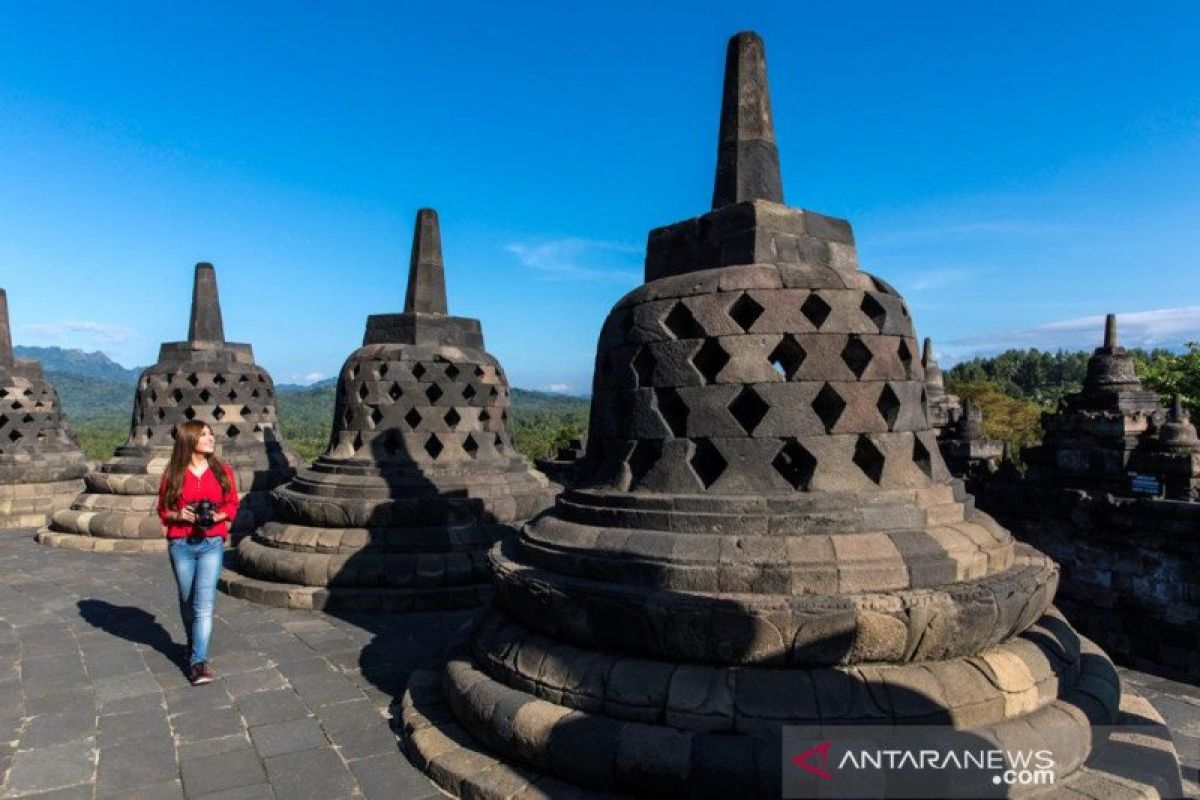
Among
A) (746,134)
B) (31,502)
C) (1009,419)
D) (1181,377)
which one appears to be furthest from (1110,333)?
(1009,419)

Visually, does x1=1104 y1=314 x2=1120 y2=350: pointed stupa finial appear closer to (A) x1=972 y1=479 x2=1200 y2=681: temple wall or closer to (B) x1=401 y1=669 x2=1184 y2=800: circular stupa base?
(A) x1=972 y1=479 x2=1200 y2=681: temple wall

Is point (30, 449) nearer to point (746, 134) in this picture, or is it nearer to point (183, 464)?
point (183, 464)

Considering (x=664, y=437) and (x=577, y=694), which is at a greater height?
(x=664, y=437)

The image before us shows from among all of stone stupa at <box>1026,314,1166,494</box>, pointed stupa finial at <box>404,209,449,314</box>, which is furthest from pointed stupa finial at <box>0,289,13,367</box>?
stone stupa at <box>1026,314,1166,494</box>

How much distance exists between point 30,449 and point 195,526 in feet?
33.9

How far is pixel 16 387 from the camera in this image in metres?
12.7

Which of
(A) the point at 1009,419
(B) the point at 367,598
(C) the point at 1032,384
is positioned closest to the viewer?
(B) the point at 367,598

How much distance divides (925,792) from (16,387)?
49.0ft

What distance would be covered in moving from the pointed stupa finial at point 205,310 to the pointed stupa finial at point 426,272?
4.82m

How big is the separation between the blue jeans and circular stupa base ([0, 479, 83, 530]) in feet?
30.4

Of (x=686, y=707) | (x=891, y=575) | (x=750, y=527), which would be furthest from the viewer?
(x=750, y=527)

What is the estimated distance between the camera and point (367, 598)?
689cm

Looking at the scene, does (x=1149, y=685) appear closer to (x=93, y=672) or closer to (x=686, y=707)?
(x=686, y=707)

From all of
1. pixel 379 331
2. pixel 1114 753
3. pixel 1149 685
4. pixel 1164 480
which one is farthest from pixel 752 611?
pixel 1164 480
